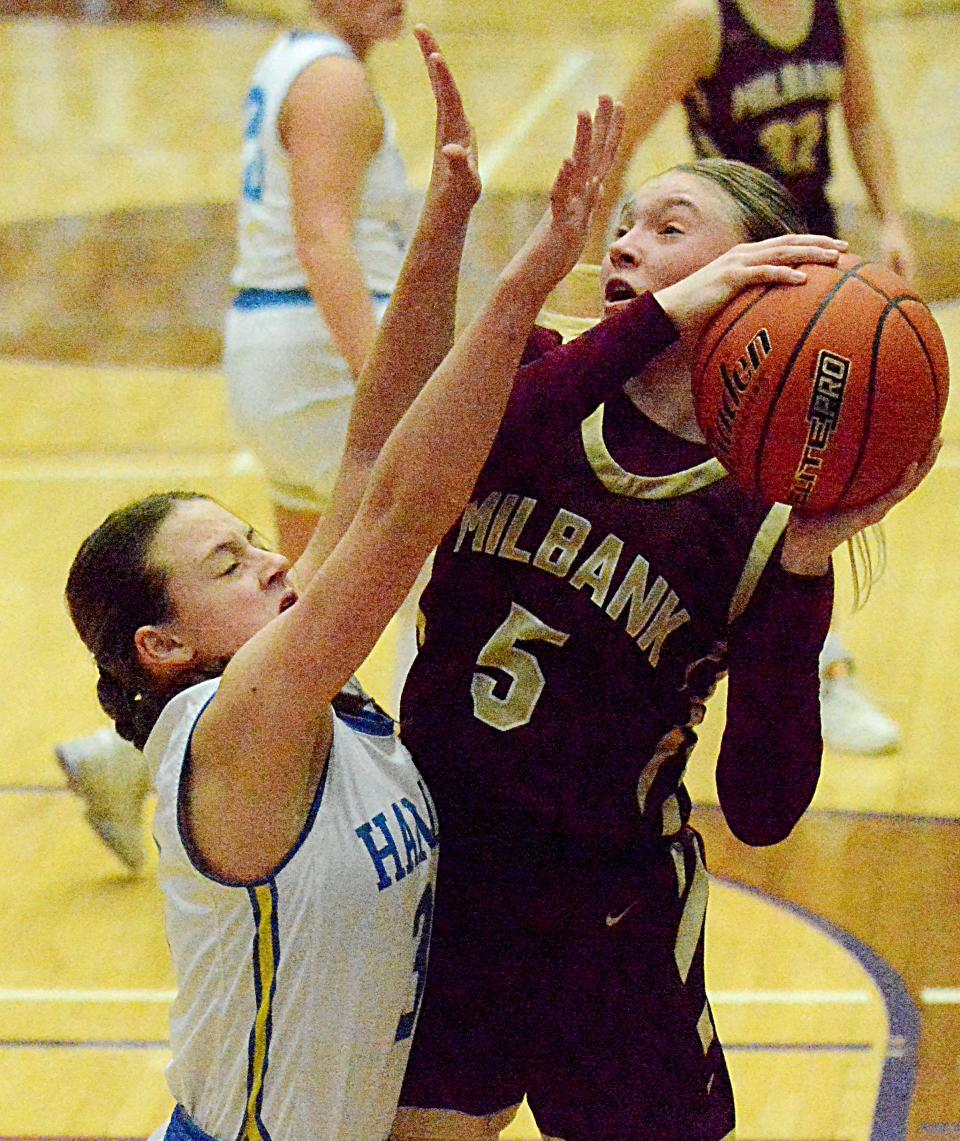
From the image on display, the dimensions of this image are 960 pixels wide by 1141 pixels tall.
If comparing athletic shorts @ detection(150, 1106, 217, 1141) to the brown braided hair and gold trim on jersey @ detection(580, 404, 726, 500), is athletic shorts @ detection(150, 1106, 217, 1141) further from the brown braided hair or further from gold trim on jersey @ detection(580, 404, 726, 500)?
gold trim on jersey @ detection(580, 404, 726, 500)

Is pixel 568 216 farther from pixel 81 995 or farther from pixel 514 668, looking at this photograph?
pixel 81 995

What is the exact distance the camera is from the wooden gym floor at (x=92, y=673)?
3332 millimetres

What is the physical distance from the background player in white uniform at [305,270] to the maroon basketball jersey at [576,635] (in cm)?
143

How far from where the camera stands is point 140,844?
4.06 meters

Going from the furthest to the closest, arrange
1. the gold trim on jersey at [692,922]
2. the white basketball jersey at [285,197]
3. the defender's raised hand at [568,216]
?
the white basketball jersey at [285,197] < the gold trim on jersey at [692,922] < the defender's raised hand at [568,216]

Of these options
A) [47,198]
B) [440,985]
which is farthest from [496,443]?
[47,198]

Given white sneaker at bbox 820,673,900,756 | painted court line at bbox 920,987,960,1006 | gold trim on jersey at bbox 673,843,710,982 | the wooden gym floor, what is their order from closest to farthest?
gold trim on jersey at bbox 673,843,710,982 → the wooden gym floor → painted court line at bbox 920,987,960,1006 → white sneaker at bbox 820,673,900,756

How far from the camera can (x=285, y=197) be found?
152 inches

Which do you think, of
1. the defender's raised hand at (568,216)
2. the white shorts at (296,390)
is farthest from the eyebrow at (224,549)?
the white shorts at (296,390)

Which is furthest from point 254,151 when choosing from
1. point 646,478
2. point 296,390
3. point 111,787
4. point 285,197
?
point 646,478

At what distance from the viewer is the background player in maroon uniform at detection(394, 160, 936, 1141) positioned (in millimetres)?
1944

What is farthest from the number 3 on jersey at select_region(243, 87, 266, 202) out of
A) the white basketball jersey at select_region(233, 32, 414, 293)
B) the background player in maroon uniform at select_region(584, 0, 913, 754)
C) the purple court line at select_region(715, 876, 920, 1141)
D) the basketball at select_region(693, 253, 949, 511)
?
the basketball at select_region(693, 253, 949, 511)

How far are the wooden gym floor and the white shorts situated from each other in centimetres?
100

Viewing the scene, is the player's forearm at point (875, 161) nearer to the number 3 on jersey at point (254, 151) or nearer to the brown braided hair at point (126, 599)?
the number 3 on jersey at point (254, 151)
